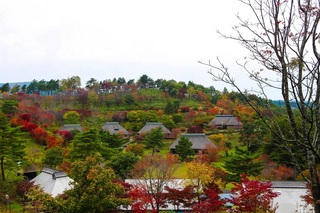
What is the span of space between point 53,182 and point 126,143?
53.7 ft

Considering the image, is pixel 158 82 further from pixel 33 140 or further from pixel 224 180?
pixel 224 180

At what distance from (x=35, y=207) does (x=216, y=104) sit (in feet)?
133

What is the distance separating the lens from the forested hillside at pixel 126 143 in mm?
10543

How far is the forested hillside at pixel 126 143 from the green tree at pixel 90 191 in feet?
0.10

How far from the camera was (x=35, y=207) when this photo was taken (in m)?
10.7

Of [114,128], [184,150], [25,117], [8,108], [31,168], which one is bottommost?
[31,168]

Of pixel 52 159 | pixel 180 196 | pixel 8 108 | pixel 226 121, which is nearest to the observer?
pixel 180 196

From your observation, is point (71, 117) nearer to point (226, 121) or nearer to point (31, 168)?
point (31, 168)

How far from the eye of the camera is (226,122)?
121 ft

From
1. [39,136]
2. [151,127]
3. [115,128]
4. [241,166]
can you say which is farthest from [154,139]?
[241,166]

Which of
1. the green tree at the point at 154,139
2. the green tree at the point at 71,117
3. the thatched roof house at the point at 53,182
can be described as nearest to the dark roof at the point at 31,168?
the thatched roof house at the point at 53,182

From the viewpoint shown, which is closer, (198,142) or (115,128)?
(198,142)

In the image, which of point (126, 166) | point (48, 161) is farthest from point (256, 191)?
point (48, 161)

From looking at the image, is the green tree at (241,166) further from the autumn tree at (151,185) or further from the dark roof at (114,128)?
the dark roof at (114,128)
